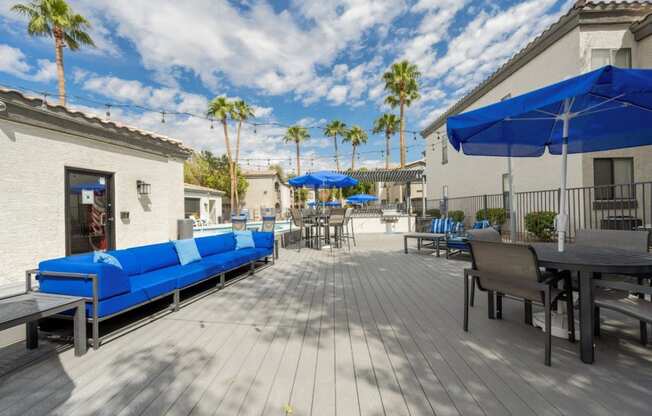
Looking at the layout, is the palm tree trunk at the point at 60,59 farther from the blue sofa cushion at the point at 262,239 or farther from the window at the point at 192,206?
the blue sofa cushion at the point at 262,239

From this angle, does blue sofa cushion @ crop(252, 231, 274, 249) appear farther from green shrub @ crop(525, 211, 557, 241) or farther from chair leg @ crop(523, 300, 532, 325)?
green shrub @ crop(525, 211, 557, 241)

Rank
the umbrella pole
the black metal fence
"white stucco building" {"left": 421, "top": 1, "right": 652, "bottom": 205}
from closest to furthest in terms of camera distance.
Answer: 1. the umbrella pole
2. the black metal fence
3. "white stucco building" {"left": 421, "top": 1, "right": 652, "bottom": 205}

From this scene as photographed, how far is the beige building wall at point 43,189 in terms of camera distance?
4.54 metres

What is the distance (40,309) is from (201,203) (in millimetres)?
20148

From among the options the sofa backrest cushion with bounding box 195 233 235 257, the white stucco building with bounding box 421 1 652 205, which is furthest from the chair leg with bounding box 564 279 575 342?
the white stucco building with bounding box 421 1 652 205

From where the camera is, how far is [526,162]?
397 inches

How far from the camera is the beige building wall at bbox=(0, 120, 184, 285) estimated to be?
14.9 ft

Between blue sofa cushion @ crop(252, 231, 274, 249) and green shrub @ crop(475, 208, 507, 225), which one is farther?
green shrub @ crop(475, 208, 507, 225)

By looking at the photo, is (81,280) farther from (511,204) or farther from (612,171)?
(612,171)

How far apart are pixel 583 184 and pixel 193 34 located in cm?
1358

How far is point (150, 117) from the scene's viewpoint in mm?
13531

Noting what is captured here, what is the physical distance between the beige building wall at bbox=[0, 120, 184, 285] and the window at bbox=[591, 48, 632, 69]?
40.9ft

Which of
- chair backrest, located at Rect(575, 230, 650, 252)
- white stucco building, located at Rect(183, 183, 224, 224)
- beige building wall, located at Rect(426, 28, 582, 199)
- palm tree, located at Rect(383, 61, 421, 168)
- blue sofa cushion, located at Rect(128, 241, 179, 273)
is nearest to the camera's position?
chair backrest, located at Rect(575, 230, 650, 252)

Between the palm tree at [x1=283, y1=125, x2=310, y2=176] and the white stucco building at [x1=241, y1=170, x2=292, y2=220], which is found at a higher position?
the palm tree at [x1=283, y1=125, x2=310, y2=176]
